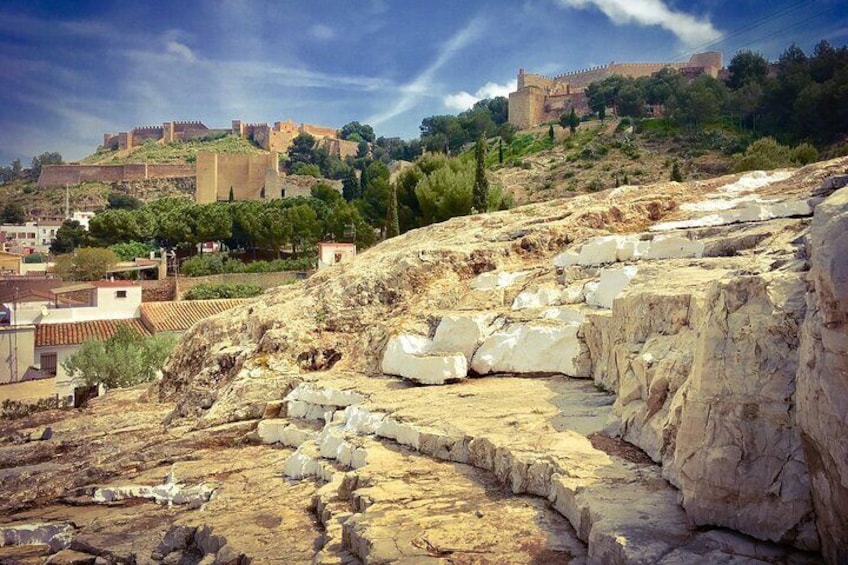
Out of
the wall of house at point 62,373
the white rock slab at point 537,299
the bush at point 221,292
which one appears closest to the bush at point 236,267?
the bush at point 221,292

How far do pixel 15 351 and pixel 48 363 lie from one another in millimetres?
1011

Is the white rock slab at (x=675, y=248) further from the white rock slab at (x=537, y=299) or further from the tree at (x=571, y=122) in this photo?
the tree at (x=571, y=122)

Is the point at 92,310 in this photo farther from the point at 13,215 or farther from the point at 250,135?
the point at 250,135

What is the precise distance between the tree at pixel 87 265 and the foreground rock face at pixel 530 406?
27152mm

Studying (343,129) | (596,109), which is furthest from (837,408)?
(343,129)

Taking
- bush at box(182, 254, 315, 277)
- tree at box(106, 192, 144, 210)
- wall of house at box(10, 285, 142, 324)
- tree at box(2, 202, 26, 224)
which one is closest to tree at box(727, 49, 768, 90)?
bush at box(182, 254, 315, 277)

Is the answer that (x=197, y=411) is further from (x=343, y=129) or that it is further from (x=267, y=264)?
(x=343, y=129)

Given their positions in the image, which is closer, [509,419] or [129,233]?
[509,419]

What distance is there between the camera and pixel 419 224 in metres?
27.5

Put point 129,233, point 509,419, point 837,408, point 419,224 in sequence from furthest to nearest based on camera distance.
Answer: point 129,233
point 419,224
point 509,419
point 837,408

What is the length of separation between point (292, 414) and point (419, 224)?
61.6 feet

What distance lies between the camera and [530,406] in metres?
6.79

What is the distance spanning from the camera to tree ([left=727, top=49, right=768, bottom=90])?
57.1 metres

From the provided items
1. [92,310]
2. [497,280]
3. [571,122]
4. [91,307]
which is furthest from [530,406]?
[571,122]
